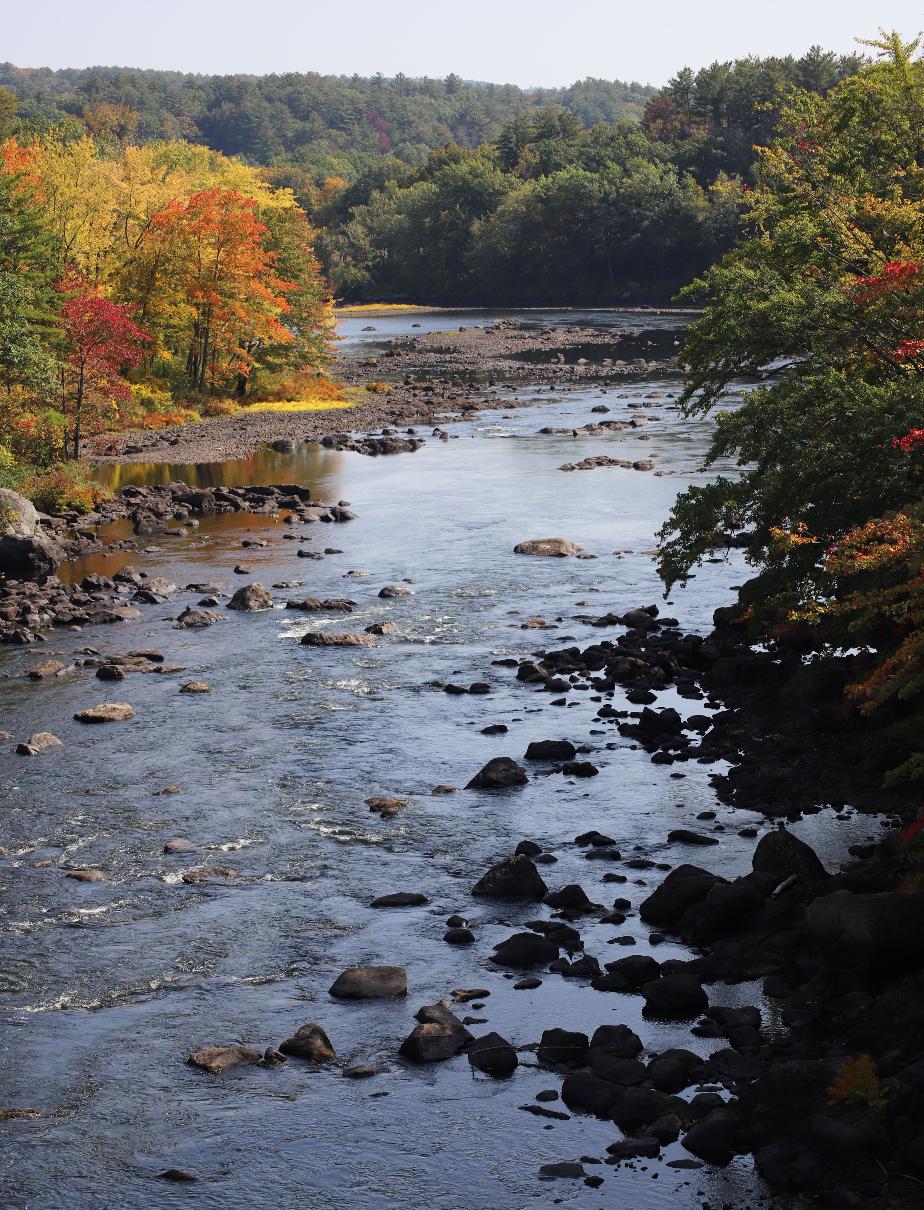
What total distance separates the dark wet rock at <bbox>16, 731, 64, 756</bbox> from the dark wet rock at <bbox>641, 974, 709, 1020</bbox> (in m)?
11.4

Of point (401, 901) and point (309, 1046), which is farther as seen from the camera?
point (401, 901)

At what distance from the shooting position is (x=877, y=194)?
2631cm

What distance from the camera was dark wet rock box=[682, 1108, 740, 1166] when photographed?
35.9ft

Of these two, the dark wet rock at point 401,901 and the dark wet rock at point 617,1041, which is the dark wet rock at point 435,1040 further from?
the dark wet rock at point 401,901

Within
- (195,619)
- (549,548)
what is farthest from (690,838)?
(549,548)

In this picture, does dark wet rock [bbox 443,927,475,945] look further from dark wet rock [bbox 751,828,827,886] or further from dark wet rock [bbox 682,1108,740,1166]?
dark wet rock [bbox 682,1108,740,1166]

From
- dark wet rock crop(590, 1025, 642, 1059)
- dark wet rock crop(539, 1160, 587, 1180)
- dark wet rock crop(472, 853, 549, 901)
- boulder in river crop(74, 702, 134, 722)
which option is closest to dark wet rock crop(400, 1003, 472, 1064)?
dark wet rock crop(590, 1025, 642, 1059)

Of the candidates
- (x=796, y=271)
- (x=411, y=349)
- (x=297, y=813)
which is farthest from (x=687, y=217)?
(x=297, y=813)

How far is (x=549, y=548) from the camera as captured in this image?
113 feet

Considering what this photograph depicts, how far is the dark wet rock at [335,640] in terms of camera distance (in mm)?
26906

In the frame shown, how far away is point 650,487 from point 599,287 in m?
92.9

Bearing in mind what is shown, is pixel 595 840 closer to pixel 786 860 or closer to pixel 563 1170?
pixel 786 860

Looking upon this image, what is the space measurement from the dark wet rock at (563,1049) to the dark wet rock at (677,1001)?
909mm

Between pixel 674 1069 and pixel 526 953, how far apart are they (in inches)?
107
